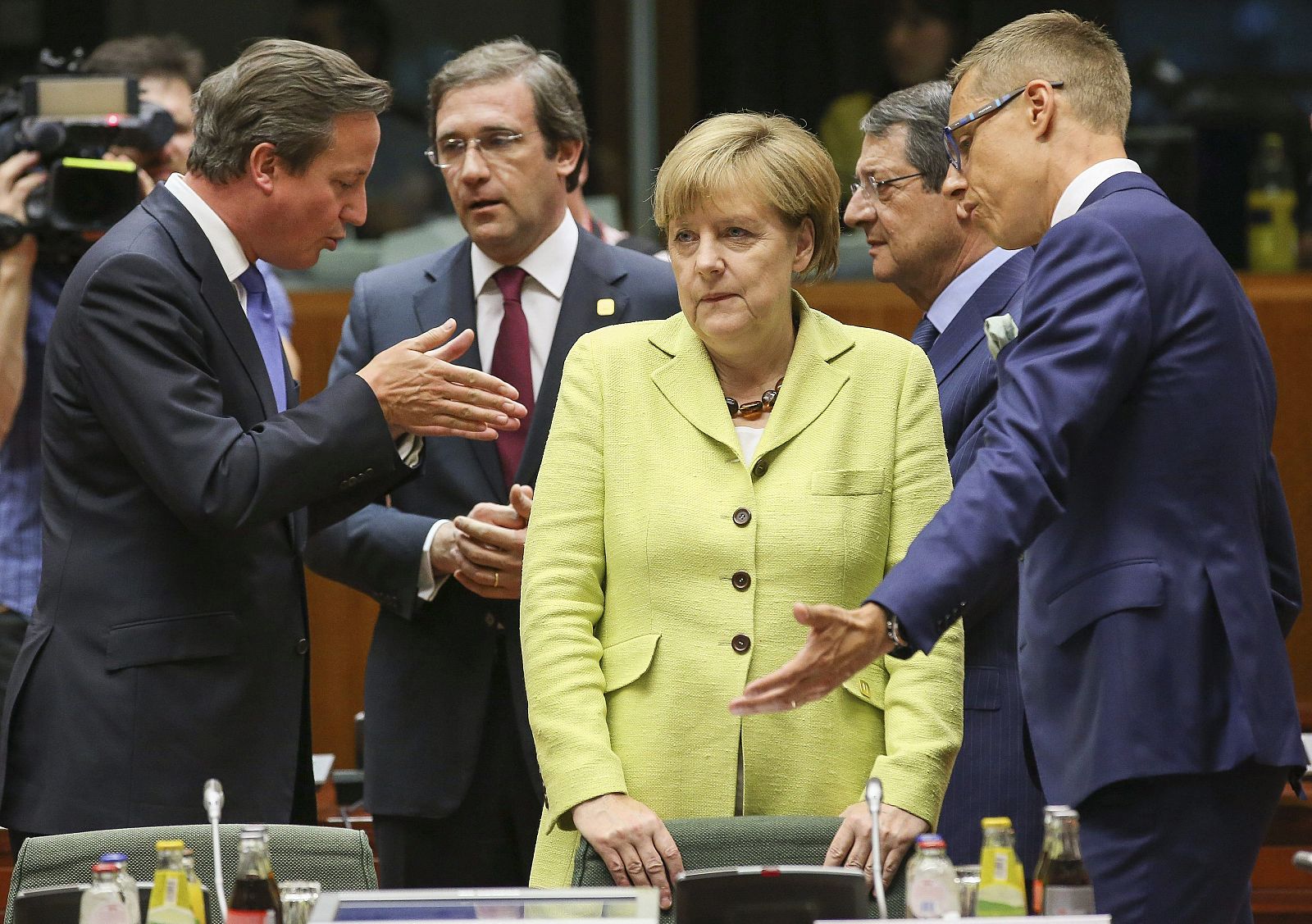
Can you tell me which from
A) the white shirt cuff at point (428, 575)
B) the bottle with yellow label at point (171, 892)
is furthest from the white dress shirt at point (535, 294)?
the bottle with yellow label at point (171, 892)

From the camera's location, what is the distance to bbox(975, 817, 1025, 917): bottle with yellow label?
1.71 meters

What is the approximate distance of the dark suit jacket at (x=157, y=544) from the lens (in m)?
2.52

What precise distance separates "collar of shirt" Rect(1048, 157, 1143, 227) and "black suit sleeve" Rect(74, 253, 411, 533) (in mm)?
1014

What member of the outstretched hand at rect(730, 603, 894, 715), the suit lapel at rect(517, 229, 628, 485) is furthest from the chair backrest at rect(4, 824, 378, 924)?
the suit lapel at rect(517, 229, 628, 485)

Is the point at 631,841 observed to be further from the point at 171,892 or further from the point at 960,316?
the point at 960,316

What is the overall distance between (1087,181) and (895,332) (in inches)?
104

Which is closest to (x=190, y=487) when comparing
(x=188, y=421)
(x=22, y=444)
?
(x=188, y=421)

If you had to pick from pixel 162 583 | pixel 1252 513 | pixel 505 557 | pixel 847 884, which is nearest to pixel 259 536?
pixel 162 583

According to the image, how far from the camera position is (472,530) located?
281 cm

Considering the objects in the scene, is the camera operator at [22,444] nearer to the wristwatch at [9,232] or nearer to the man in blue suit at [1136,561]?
the wristwatch at [9,232]

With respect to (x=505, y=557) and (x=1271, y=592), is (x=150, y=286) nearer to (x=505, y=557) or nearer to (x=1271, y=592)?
(x=505, y=557)

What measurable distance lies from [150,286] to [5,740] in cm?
68

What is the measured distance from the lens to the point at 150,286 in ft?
8.38

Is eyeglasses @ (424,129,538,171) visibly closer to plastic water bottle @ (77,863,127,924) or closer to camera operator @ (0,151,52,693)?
camera operator @ (0,151,52,693)
